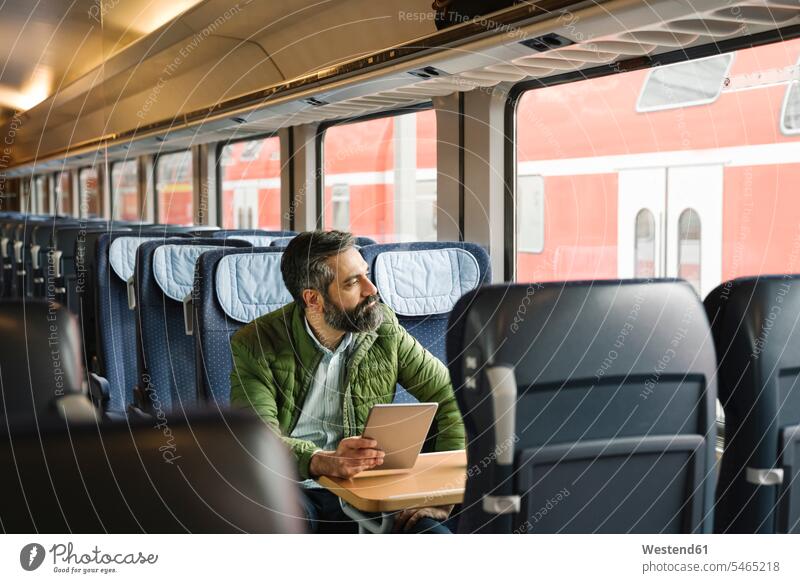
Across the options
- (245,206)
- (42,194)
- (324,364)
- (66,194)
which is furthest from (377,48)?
(42,194)

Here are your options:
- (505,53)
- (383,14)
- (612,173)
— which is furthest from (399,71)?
(612,173)

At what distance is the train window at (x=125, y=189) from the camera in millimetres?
10508

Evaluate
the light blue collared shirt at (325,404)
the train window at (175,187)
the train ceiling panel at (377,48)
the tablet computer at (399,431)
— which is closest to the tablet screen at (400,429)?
the tablet computer at (399,431)

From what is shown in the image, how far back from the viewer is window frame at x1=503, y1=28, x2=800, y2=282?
2.60 meters

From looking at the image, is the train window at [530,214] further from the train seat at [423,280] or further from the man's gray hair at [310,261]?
the man's gray hair at [310,261]

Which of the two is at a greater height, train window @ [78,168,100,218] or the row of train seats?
train window @ [78,168,100,218]

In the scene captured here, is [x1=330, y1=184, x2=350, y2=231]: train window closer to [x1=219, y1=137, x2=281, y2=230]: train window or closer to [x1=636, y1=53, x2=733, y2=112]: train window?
[x1=219, y1=137, x2=281, y2=230]: train window

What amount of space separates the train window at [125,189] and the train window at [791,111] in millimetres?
8295

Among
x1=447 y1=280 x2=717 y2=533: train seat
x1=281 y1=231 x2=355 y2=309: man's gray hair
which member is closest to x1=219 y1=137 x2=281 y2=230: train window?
x1=281 y1=231 x2=355 y2=309: man's gray hair

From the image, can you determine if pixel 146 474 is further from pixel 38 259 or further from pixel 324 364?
pixel 38 259

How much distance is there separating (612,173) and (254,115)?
1681 millimetres

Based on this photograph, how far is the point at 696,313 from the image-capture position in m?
1.44
